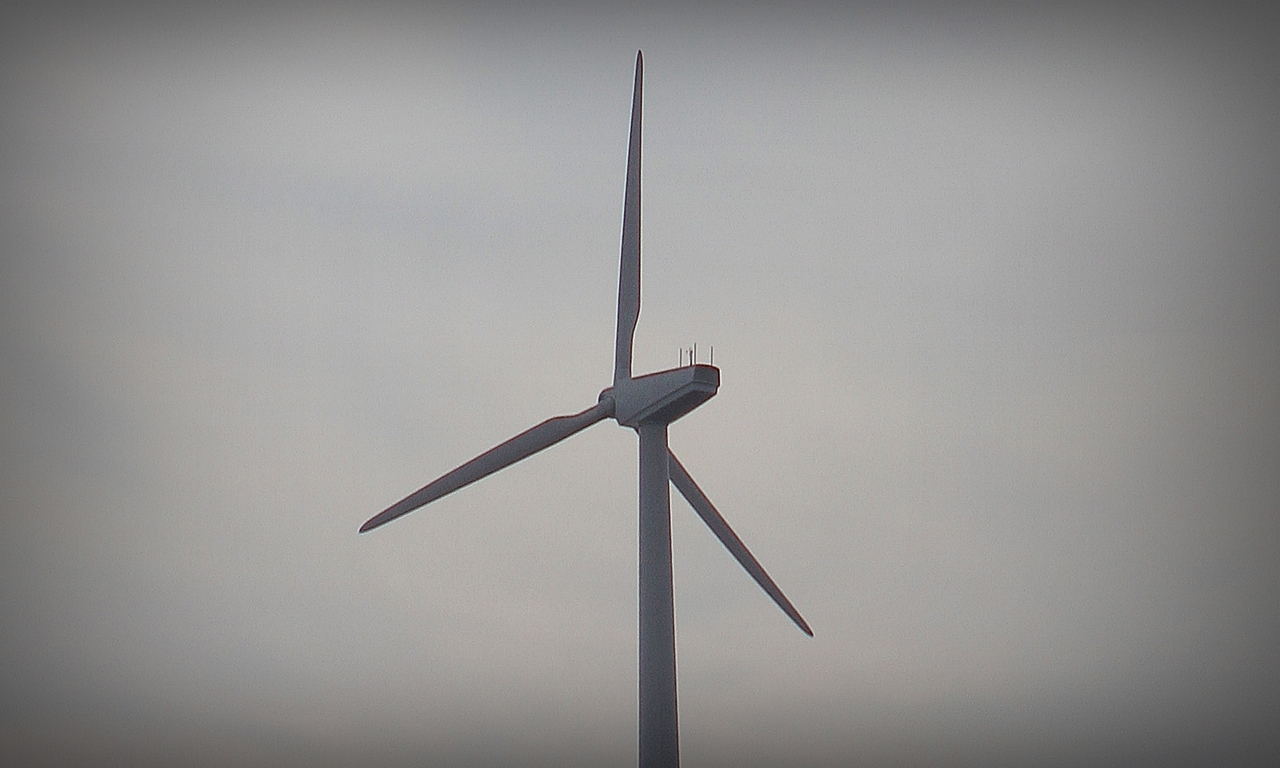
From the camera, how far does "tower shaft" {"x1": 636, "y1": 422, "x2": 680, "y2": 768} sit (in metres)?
19.4

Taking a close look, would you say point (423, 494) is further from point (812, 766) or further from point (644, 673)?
point (812, 766)

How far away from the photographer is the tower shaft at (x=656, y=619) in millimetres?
19375

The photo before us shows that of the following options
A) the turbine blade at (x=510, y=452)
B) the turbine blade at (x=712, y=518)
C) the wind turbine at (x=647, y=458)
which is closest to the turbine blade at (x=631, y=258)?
the wind turbine at (x=647, y=458)

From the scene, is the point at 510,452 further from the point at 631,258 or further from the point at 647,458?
the point at 631,258

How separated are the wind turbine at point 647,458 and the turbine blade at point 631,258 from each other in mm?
19

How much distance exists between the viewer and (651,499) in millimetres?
19953

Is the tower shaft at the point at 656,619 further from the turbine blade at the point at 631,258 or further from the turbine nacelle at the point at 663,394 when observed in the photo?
the turbine blade at the point at 631,258

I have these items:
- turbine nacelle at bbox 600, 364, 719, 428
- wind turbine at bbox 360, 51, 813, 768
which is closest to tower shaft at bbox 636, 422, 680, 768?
wind turbine at bbox 360, 51, 813, 768

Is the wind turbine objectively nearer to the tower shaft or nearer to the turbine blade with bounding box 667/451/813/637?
the tower shaft

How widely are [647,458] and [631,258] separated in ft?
13.9

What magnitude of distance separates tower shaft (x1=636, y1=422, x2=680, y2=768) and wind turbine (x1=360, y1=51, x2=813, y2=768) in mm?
17

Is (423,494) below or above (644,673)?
above

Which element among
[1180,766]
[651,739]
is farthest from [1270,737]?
[651,739]

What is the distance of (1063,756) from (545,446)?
35645 mm
